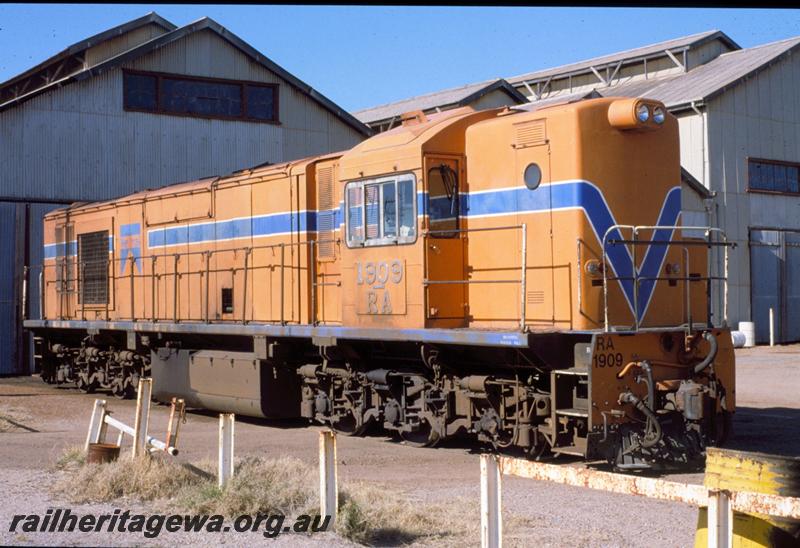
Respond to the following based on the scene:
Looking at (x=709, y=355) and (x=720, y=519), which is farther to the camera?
(x=709, y=355)

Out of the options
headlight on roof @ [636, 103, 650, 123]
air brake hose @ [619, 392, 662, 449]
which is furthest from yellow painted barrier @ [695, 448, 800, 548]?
headlight on roof @ [636, 103, 650, 123]

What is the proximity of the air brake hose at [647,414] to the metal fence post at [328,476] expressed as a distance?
4.00m

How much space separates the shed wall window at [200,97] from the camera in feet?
84.7

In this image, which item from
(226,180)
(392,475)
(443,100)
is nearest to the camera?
(392,475)

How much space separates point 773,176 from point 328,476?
30.7 meters

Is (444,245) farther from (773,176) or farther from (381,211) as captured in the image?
(773,176)

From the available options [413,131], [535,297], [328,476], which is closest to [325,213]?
[413,131]

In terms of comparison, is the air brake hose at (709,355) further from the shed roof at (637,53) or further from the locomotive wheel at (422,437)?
the shed roof at (637,53)

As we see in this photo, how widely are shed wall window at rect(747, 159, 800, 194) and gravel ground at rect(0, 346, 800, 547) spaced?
1580 centimetres

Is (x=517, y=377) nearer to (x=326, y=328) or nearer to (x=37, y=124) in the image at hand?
(x=326, y=328)

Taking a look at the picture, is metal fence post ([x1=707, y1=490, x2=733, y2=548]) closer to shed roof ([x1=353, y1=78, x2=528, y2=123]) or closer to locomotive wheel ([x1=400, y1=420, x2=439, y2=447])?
locomotive wheel ([x1=400, y1=420, x2=439, y2=447])

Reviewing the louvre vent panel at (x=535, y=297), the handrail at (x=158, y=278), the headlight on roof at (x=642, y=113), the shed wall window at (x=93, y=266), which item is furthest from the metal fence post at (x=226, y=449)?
the shed wall window at (x=93, y=266)

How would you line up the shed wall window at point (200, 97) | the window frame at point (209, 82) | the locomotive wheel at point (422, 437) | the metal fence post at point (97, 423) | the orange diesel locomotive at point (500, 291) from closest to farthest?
the metal fence post at point (97, 423), the orange diesel locomotive at point (500, 291), the locomotive wheel at point (422, 437), the window frame at point (209, 82), the shed wall window at point (200, 97)

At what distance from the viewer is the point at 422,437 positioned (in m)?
13.8
